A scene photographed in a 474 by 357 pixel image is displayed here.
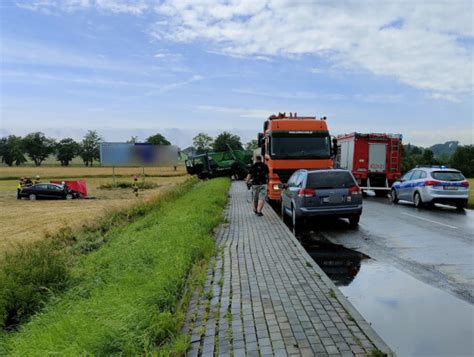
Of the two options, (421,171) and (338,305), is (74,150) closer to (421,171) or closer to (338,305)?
(421,171)

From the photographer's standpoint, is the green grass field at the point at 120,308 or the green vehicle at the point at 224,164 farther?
the green vehicle at the point at 224,164

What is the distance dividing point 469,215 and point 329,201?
600cm

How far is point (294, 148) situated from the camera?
1598cm

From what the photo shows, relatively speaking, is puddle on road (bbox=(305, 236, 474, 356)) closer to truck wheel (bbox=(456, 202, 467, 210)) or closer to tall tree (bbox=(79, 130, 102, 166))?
truck wheel (bbox=(456, 202, 467, 210))

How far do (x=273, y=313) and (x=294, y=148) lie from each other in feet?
37.8

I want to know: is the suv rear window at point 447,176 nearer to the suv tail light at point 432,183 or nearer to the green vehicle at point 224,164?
the suv tail light at point 432,183

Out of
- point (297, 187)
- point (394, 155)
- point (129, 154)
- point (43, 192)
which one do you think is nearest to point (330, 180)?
point (297, 187)

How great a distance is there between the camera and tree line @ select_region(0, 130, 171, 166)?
13500 cm

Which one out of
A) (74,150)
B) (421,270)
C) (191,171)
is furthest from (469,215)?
(74,150)

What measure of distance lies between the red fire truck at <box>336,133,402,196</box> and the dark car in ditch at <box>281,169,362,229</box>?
455 inches

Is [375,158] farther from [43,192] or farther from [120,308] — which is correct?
[43,192]

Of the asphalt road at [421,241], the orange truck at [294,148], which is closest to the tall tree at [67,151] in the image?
the orange truck at [294,148]

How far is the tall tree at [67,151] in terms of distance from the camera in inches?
5472

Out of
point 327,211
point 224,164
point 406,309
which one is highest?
point 224,164
